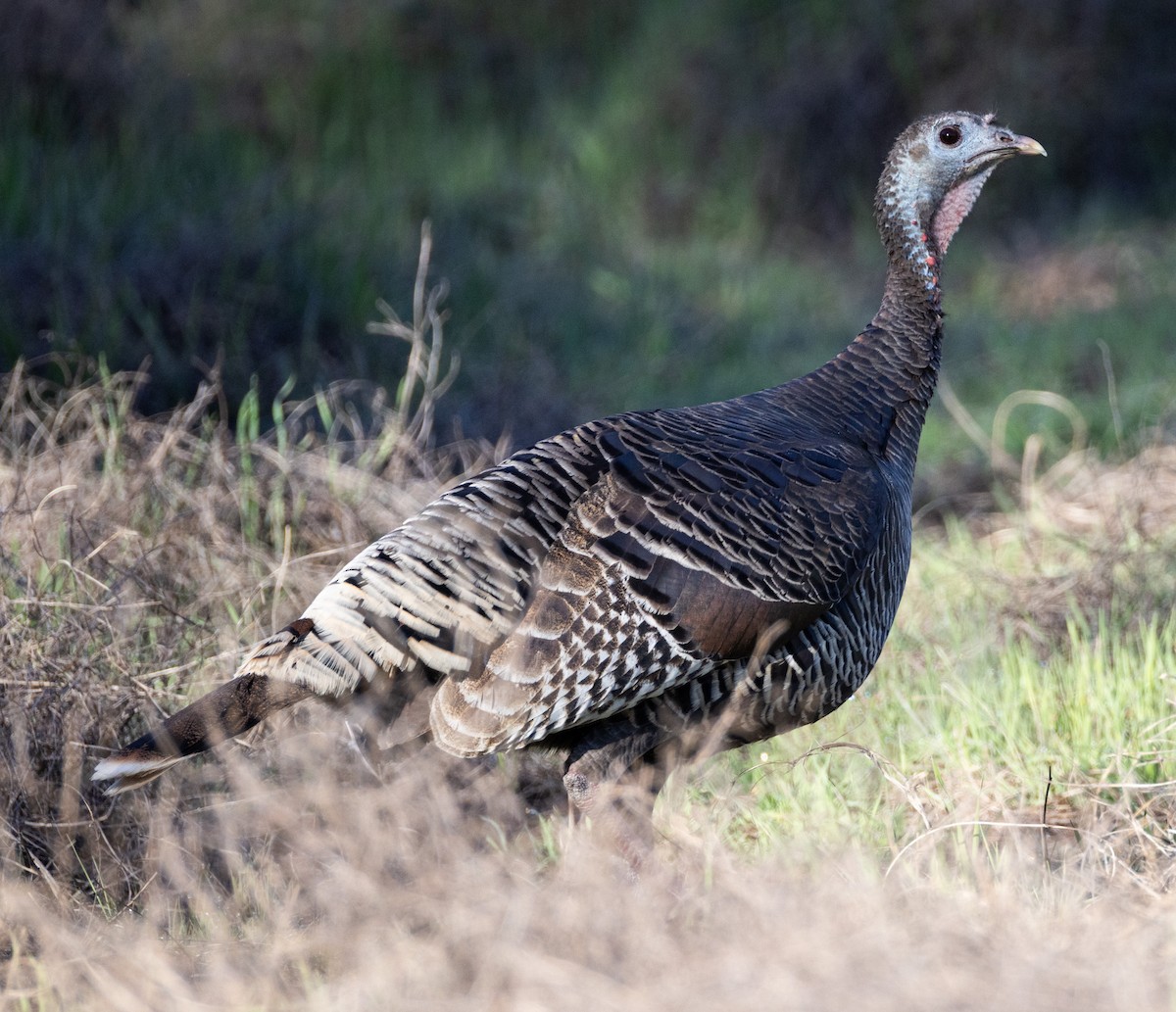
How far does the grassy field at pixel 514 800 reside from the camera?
214cm

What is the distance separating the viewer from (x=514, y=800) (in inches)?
140

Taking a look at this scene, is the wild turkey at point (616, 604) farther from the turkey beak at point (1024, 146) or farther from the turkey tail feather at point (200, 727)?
the turkey beak at point (1024, 146)

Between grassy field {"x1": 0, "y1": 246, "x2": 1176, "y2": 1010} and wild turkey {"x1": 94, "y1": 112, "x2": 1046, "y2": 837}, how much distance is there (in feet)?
0.63

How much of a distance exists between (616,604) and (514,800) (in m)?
0.70

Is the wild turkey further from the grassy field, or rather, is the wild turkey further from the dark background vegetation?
the dark background vegetation

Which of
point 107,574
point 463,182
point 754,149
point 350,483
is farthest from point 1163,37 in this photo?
point 107,574

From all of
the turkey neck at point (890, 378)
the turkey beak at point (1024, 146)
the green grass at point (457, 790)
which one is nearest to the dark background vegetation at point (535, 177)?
the green grass at point (457, 790)

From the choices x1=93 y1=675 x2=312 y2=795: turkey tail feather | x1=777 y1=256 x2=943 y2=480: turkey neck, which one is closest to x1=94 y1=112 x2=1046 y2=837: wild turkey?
x1=93 y1=675 x2=312 y2=795: turkey tail feather

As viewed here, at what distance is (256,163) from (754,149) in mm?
4556

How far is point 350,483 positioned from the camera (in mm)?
4688

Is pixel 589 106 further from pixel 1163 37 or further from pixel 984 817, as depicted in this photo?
pixel 984 817

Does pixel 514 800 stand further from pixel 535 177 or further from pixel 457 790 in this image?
pixel 535 177

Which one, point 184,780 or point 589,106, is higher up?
point 589,106

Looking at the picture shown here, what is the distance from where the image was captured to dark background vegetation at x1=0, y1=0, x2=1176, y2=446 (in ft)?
21.2
